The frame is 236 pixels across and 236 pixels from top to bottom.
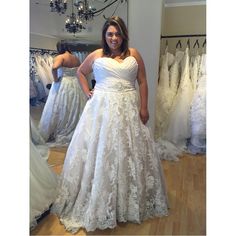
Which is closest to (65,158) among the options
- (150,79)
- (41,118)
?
(41,118)

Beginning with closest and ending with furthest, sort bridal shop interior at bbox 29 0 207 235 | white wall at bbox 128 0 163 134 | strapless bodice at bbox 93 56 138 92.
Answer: bridal shop interior at bbox 29 0 207 235, strapless bodice at bbox 93 56 138 92, white wall at bbox 128 0 163 134

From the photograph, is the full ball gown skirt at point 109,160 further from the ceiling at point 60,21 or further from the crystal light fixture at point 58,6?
the crystal light fixture at point 58,6

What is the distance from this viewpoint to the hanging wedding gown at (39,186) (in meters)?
1.12

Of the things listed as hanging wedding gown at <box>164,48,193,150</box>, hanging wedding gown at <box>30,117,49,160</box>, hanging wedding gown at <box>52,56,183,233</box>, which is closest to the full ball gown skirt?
hanging wedding gown at <box>52,56,183,233</box>

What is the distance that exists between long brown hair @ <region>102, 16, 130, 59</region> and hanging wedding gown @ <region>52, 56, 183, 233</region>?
0.12ft

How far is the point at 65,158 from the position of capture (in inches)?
52.2

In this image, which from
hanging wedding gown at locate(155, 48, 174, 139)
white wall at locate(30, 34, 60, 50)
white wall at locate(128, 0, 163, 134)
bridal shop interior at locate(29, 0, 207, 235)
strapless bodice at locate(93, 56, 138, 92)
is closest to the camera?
white wall at locate(30, 34, 60, 50)

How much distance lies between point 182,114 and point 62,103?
0.77 m

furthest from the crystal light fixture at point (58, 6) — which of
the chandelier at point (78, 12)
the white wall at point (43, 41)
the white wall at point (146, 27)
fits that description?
the white wall at point (146, 27)

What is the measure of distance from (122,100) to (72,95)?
261 mm

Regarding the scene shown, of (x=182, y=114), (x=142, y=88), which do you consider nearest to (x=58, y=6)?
(x=142, y=88)

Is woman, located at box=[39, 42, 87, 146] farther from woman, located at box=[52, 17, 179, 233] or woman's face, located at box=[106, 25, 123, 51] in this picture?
woman's face, located at box=[106, 25, 123, 51]

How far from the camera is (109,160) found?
4.00 feet

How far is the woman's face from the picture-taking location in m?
1.18
